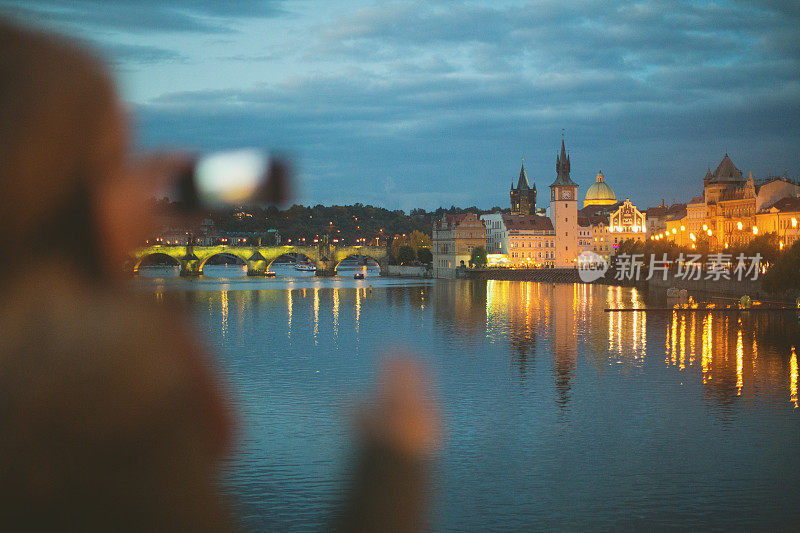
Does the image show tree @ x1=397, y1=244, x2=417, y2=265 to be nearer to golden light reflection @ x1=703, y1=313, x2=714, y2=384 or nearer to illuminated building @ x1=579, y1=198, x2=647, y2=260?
illuminated building @ x1=579, y1=198, x2=647, y2=260

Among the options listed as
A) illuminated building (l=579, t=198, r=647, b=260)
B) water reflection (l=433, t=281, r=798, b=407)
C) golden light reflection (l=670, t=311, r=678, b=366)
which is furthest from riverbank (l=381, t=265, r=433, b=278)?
golden light reflection (l=670, t=311, r=678, b=366)

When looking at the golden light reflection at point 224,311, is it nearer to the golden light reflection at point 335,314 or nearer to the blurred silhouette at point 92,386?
the golden light reflection at point 335,314

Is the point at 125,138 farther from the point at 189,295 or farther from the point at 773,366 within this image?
the point at 189,295

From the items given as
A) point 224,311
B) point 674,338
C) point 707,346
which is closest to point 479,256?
point 224,311

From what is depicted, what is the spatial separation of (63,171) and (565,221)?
366 feet

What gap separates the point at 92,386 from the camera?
21562 millimetres

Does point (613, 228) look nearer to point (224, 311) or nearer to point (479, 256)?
point (479, 256)

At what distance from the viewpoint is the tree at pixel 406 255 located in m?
135

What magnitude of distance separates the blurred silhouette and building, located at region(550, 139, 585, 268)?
96.3 m

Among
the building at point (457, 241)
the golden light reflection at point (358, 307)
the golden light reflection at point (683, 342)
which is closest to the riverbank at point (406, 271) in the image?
the building at point (457, 241)

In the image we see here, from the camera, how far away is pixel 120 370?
24031mm

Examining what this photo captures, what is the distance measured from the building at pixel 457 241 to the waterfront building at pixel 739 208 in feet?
88.3

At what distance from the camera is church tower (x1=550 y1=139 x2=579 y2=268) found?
120 meters

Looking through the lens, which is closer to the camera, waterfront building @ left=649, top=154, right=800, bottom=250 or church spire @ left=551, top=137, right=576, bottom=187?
waterfront building @ left=649, top=154, right=800, bottom=250
